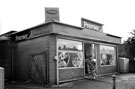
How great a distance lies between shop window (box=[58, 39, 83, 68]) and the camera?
1157cm

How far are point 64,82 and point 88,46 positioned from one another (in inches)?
193

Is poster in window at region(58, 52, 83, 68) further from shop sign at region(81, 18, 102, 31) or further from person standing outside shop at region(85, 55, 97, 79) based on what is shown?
shop sign at region(81, 18, 102, 31)

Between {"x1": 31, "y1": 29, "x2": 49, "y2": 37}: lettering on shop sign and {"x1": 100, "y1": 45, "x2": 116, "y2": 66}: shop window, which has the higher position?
{"x1": 31, "y1": 29, "x2": 49, "y2": 37}: lettering on shop sign

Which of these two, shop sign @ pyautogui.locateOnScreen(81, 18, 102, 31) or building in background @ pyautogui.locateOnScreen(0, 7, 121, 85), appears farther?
shop sign @ pyautogui.locateOnScreen(81, 18, 102, 31)

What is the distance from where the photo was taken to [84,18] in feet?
46.2

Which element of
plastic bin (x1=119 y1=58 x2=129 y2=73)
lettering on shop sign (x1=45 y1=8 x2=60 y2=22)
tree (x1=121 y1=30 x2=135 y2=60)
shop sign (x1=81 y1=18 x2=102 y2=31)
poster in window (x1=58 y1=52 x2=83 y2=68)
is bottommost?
plastic bin (x1=119 y1=58 x2=129 y2=73)

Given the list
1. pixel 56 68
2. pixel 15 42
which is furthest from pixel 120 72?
pixel 15 42

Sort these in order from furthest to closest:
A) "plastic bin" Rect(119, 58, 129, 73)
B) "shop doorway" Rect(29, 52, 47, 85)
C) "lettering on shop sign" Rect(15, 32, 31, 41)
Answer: "plastic bin" Rect(119, 58, 129, 73) → "lettering on shop sign" Rect(15, 32, 31, 41) → "shop doorway" Rect(29, 52, 47, 85)

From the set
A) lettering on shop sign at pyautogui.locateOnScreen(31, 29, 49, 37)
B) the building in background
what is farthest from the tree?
lettering on shop sign at pyautogui.locateOnScreen(31, 29, 49, 37)

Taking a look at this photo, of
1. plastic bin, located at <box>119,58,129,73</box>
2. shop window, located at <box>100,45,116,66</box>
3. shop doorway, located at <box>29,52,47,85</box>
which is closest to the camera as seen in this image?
shop doorway, located at <box>29,52,47,85</box>

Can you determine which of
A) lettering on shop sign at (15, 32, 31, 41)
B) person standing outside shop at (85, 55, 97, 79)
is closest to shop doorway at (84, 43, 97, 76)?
person standing outside shop at (85, 55, 97, 79)

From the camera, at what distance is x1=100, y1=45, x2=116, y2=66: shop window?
15891 mm

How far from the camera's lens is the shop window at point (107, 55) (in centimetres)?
1589

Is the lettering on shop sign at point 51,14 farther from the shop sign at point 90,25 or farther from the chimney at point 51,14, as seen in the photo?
the shop sign at point 90,25
